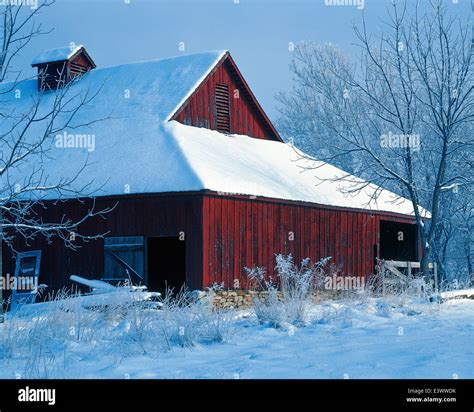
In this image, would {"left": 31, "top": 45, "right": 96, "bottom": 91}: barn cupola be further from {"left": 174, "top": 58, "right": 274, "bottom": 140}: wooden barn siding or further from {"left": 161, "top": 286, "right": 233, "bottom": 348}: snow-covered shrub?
{"left": 161, "top": 286, "right": 233, "bottom": 348}: snow-covered shrub

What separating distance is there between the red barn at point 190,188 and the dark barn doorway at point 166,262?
1.3 inches

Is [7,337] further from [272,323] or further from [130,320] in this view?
[272,323]

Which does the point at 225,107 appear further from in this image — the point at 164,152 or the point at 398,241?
the point at 398,241

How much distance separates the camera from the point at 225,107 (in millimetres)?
22672

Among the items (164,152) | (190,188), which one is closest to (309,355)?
(190,188)

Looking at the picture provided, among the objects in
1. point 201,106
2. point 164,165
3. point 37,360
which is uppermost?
point 201,106

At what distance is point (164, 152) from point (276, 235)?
3596mm

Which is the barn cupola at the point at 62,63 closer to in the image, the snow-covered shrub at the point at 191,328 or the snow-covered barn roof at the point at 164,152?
the snow-covered barn roof at the point at 164,152

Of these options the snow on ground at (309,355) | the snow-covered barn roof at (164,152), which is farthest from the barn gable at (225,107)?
the snow on ground at (309,355)

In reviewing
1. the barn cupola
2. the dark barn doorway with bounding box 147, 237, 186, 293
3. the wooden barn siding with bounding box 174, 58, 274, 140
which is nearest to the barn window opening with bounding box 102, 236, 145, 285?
the dark barn doorway with bounding box 147, 237, 186, 293
